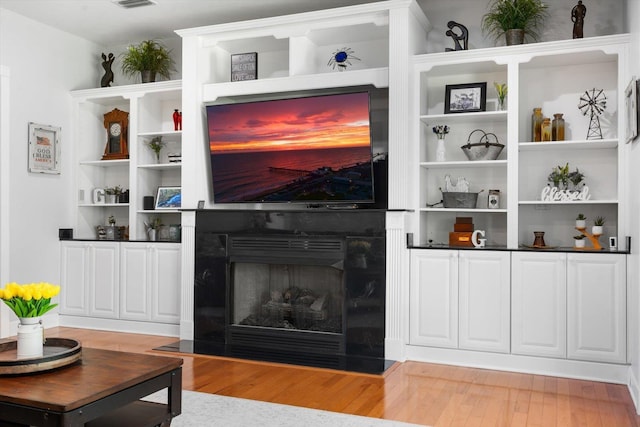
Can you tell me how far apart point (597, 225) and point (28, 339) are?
3.84m

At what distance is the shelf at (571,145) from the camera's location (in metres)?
4.39

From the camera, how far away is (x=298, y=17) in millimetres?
4996

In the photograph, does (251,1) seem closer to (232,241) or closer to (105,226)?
(232,241)

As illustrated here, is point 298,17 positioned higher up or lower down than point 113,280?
higher up

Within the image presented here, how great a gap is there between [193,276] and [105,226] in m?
1.51

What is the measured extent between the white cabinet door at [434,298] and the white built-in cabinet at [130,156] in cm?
252

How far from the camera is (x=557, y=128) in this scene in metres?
4.62

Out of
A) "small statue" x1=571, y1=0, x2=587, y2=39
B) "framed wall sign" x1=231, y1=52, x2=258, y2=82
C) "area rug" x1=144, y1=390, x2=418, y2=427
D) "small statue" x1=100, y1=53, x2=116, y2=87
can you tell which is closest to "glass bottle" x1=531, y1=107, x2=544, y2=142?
"small statue" x1=571, y1=0, x2=587, y2=39

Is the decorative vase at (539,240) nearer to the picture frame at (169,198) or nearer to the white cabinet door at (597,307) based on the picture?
the white cabinet door at (597,307)

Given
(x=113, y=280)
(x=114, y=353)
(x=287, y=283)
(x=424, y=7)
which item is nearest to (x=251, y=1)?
(x=424, y=7)

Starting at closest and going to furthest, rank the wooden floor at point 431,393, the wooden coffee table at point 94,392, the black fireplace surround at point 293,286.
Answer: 1. the wooden coffee table at point 94,392
2. the wooden floor at point 431,393
3. the black fireplace surround at point 293,286

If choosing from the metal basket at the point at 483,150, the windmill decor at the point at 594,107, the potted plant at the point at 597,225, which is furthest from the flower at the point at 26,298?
the windmill decor at the point at 594,107

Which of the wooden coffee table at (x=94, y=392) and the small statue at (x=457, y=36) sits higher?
the small statue at (x=457, y=36)

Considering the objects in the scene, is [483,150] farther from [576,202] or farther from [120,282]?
[120,282]
